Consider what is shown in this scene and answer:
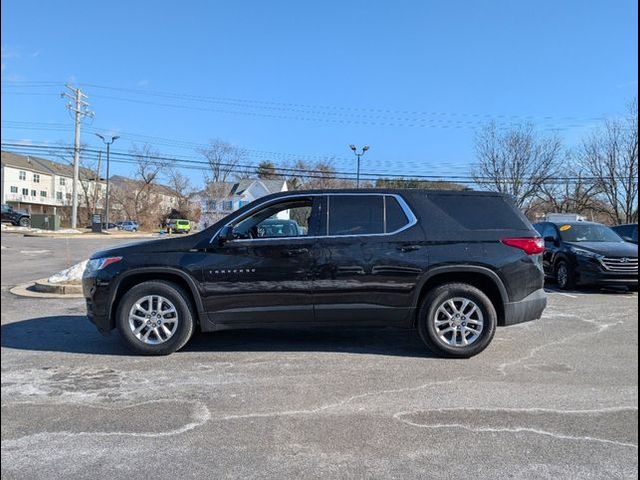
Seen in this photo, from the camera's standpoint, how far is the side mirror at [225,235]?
17.3ft

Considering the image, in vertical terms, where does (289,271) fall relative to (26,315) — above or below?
above

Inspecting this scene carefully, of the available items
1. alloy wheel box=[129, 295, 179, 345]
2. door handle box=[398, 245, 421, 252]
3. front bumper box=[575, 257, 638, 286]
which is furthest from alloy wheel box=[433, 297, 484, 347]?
front bumper box=[575, 257, 638, 286]

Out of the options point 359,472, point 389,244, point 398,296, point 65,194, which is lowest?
point 359,472

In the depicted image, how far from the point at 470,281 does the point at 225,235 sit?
9.06ft

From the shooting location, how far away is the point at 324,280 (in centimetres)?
527

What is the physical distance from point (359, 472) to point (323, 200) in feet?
10.3

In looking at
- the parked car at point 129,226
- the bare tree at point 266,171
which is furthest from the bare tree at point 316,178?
the parked car at point 129,226

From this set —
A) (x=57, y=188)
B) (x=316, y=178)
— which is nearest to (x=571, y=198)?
(x=316, y=178)

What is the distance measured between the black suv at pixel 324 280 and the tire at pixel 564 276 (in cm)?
629

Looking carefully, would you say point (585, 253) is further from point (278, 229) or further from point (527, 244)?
point (278, 229)

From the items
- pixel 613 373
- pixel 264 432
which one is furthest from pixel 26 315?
pixel 613 373

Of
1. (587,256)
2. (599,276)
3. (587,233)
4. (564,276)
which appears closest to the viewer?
(599,276)

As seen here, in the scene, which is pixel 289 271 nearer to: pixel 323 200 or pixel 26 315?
pixel 323 200

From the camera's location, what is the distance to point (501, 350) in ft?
18.7
